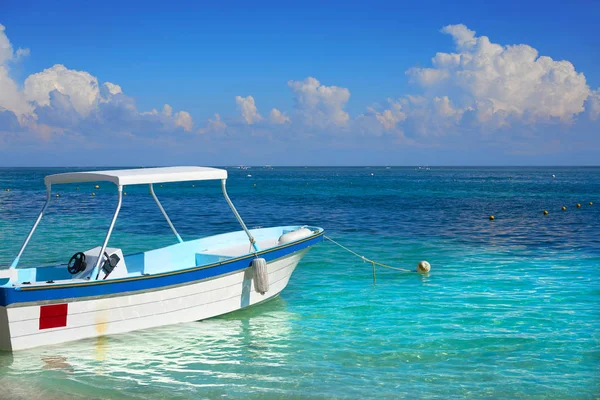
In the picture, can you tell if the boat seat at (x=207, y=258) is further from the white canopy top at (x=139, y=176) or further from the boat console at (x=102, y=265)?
the boat console at (x=102, y=265)

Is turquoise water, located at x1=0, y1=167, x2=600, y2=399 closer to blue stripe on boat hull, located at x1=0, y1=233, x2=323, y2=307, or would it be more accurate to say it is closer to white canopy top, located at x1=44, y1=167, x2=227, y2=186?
blue stripe on boat hull, located at x1=0, y1=233, x2=323, y2=307

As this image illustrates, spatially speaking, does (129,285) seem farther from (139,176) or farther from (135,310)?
(139,176)

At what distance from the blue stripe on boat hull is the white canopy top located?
1.77m

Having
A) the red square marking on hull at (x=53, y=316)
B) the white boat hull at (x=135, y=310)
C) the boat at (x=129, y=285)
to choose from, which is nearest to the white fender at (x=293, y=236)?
the boat at (x=129, y=285)

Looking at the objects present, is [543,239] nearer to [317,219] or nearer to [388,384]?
[317,219]

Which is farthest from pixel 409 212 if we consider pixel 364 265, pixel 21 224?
pixel 21 224

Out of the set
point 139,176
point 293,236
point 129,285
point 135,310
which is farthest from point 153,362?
point 293,236

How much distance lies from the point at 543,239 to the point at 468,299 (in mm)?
13784

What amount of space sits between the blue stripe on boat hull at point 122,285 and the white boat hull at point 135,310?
0.11 meters

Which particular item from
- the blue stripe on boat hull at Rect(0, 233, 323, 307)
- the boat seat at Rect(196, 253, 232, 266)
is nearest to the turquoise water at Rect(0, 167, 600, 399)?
the blue stripe on boat hull at Rect(0, 233, 323, 307)

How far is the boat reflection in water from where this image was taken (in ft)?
28.5

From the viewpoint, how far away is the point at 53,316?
978 cm

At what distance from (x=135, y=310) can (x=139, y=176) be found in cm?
250

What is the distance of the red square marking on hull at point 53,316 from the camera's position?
9.67 m
